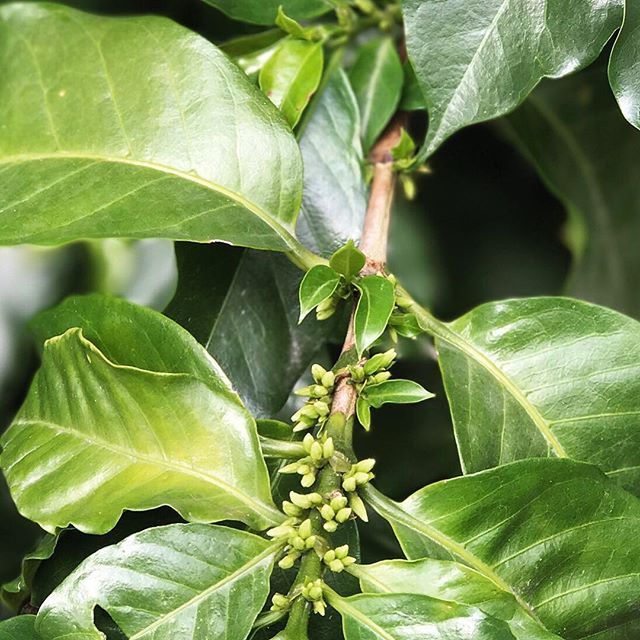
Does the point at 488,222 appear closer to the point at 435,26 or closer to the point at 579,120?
the point at 579,120

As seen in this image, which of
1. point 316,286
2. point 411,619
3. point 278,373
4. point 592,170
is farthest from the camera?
point 592,170

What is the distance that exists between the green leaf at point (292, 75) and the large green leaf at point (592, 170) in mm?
287

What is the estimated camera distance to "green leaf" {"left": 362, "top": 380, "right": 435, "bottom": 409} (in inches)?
23.6

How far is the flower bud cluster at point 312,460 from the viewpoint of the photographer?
559 mm

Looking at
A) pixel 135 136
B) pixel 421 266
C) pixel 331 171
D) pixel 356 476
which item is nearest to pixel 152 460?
pixel 356 476

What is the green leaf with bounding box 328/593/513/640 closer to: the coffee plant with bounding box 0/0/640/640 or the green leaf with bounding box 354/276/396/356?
the coffee plant with bounding box 0/0/640/640

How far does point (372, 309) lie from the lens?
1.98ft

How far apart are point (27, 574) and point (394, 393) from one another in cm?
27

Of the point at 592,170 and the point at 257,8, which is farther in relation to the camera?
the point at 592,170

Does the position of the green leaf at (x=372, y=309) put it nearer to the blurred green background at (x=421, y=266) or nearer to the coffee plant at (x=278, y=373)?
the coffee plant at (x=278, y=373)

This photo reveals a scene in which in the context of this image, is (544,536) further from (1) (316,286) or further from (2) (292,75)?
(2) (292,75)

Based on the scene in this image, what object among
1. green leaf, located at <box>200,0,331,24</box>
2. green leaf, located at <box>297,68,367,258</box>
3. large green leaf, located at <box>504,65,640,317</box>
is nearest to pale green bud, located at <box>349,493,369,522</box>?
green leaf, located at <box>297,68,367,258</box>

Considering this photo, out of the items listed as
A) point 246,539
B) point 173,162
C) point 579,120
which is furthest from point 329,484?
point 579,120

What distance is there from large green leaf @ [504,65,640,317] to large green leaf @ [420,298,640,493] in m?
0.37
